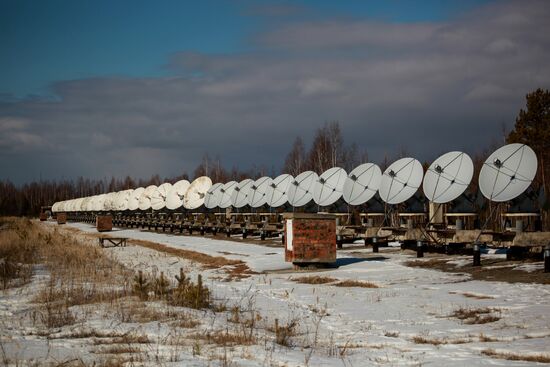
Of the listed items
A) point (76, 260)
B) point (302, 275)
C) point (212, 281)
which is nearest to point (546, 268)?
point (302, 275)

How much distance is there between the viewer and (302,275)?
55.4 ft

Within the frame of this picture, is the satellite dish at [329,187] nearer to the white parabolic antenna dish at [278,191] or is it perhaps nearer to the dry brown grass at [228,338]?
the white parabolic antenna dish at [278,191]

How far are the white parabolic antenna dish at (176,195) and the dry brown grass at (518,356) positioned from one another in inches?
1893

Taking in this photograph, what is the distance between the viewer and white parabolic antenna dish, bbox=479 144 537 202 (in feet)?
63.3

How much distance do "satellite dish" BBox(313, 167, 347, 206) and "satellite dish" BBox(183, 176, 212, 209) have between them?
786 inches

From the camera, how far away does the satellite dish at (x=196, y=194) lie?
167 ft

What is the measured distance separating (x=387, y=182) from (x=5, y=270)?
1611cm

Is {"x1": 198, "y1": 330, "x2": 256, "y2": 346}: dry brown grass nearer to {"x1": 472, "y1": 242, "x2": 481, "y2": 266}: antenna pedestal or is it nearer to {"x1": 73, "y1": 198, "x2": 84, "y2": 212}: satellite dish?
{"x1": 472, "y1": 242, "x2": 481, "y2": 266}: antenna pedestal

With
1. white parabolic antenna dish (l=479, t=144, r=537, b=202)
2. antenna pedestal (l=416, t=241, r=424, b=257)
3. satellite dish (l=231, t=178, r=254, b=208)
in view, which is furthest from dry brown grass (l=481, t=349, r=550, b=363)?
satellite dish (l=231, t=178, r=254, b=208)

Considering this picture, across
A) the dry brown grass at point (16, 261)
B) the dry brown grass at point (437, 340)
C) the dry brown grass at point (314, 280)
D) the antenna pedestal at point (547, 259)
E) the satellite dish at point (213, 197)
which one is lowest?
the dry brown grass at point (314, 280)

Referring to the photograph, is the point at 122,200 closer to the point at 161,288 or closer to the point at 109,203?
the point at 109,203

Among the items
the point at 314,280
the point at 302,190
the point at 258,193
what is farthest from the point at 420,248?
the point at 258,193

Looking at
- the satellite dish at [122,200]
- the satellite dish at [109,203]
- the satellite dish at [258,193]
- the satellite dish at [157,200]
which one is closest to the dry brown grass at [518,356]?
the satellite dish at [258,193]

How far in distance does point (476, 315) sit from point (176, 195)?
47.4 m
